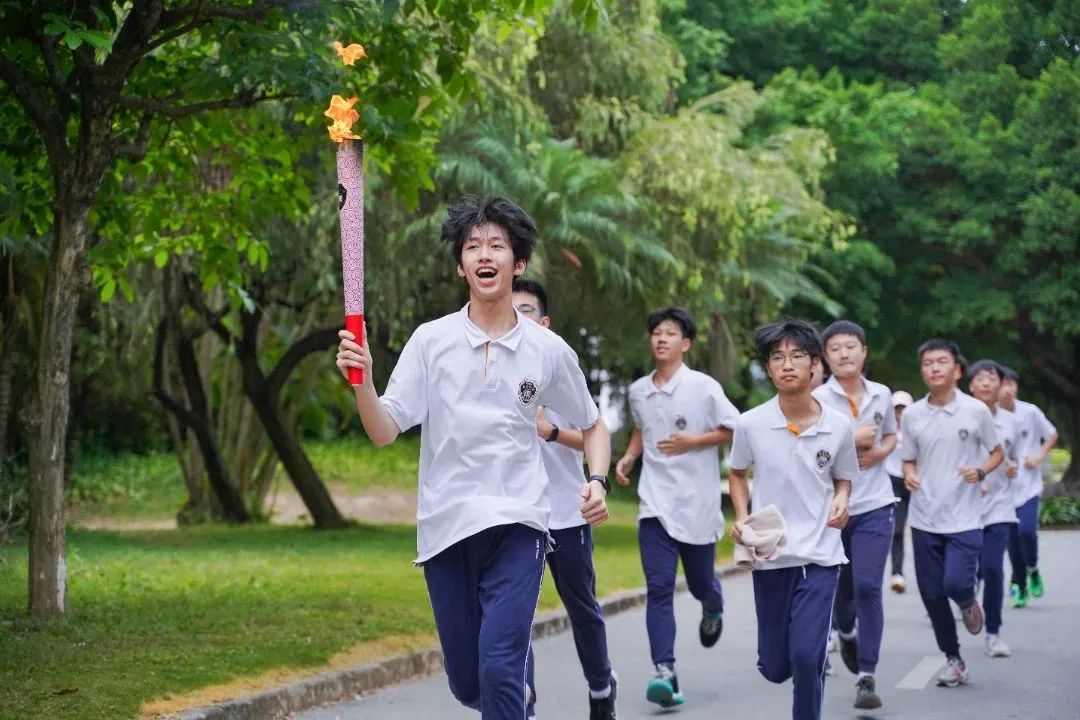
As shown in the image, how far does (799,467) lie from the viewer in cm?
804

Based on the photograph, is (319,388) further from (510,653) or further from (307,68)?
(510,653)

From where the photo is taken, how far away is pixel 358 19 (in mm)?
10719

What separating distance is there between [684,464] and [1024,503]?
640cm

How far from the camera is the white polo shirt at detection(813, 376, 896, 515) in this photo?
10258 millimetres

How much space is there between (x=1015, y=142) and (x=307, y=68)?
25.3m

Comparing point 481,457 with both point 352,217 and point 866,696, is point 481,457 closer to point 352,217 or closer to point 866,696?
point 352,217

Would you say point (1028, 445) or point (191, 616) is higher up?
point (1028, 445)

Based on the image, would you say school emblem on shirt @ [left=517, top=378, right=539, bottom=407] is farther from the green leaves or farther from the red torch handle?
the green leaves

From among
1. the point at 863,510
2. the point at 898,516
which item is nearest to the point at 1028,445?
the point at 898,516

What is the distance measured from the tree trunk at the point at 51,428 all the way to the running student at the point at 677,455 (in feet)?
12.1

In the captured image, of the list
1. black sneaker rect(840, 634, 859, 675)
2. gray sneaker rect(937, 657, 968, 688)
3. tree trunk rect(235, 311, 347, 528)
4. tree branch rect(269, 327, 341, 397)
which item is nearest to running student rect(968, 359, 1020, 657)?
gray sneaker rect(937, 657, 968, 688)

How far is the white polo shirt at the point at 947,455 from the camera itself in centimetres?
1050

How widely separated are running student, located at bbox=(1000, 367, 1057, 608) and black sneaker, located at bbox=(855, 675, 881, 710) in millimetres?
5999

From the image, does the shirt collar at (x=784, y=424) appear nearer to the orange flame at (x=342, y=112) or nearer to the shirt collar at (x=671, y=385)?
the shirt collar at (x=671, y=385)
